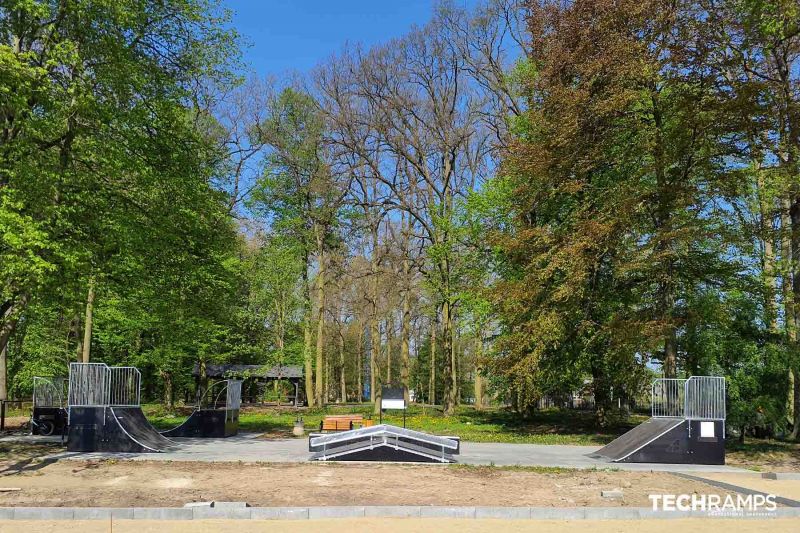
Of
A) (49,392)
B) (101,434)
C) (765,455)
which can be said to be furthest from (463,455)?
(49,392)

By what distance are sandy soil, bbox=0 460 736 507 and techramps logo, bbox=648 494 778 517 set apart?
37cm

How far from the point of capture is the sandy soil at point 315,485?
1036cm

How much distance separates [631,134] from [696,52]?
3.51 meters

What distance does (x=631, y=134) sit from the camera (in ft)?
69.6

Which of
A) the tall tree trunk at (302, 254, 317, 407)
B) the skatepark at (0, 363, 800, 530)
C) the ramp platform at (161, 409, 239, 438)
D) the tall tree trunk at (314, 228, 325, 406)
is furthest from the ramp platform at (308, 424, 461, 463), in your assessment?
the tall tree trunk at (314, 228, 325, 406)

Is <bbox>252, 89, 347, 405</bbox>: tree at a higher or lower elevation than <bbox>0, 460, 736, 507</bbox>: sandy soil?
higher

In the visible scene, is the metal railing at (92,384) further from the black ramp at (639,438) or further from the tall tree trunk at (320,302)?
the tall tree trunk at (320,302)

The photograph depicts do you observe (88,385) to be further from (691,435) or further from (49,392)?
(691,435)

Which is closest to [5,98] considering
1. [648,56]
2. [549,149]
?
[549,149]

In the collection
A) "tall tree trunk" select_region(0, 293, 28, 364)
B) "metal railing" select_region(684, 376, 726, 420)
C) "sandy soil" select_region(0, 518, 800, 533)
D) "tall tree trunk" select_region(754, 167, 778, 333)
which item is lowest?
"sandy soil" select_region(0, 518, 800, 533)

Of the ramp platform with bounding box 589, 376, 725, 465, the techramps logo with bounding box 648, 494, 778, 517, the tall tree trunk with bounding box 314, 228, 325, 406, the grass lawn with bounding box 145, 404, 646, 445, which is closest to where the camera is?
the techramps logo with bounding box 648, 494, 778, 517

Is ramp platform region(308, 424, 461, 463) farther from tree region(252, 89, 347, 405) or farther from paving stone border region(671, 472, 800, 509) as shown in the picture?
tree region(252, 89, 347, 405)

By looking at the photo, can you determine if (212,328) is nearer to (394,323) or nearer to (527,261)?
(527,261)

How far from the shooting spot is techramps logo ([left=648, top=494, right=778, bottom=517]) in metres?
9.91
